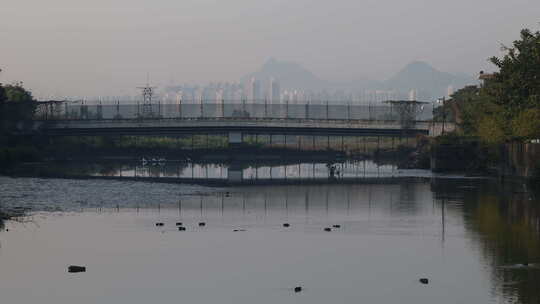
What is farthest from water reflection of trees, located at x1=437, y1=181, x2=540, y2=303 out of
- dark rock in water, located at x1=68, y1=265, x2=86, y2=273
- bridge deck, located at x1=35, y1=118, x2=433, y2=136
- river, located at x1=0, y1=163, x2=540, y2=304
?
bridge deck, located at x1=35, y1=118, x2=433, y2=136

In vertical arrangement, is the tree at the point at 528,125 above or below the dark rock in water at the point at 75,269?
above

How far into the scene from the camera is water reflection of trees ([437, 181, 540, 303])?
37.1 meters

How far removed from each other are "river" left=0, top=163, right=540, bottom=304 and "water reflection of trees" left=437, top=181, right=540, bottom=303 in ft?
0.27

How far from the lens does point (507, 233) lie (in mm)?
52438

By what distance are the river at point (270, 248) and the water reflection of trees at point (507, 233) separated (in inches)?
3.2

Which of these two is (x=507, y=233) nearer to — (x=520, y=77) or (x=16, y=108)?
(x=520, y=77)

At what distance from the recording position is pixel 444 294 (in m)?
35.5

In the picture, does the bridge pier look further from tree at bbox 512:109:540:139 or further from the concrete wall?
tree at bbox 512:109:540:139

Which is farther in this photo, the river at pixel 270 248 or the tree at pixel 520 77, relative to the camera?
the tree at pixel 520 77

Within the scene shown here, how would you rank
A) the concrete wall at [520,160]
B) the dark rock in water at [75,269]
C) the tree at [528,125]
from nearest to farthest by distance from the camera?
the dark rock in water at [75,269] < the concrete wall at [520,160] < the tree at [528,125]

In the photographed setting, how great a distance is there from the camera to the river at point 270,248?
36.1 meters

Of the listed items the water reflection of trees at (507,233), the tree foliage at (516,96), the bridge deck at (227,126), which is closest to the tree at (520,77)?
the tree foliage at (516,96)

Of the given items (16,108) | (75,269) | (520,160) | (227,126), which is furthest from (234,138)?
(75,269)

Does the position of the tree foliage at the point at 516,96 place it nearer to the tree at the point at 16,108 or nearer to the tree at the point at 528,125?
the tree at the point at 528,125
